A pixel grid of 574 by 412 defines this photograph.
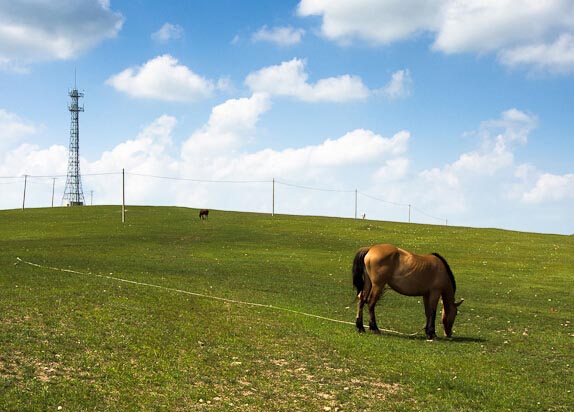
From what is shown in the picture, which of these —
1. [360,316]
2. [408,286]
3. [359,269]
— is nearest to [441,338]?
[408,286]

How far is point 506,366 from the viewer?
13578mm

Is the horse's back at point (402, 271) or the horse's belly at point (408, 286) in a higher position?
the horse's back at point (402, 271)

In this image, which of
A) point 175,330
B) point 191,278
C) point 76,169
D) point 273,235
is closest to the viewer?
point 175,330

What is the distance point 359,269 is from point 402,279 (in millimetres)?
1416

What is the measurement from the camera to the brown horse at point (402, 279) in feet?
55.2

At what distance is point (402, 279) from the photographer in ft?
55.2

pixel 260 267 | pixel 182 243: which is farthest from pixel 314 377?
pixel 182 243

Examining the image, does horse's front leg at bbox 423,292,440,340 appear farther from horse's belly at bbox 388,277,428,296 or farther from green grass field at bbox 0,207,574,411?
green grass field at bbox 0,207,574,411

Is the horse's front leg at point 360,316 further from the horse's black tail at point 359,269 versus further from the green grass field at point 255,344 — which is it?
the green grass field at point 255,344

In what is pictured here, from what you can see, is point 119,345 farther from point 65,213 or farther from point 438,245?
point 65,213

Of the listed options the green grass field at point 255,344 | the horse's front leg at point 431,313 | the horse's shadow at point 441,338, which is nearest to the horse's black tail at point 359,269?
the green grass field at point 255,344

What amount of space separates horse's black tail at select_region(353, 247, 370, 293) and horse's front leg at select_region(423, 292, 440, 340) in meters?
2.18

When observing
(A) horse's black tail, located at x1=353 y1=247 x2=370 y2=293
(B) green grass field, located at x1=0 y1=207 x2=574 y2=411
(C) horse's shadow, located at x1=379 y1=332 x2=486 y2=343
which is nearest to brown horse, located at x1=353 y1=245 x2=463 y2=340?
(A) horse's black tail, located at x1=353 y1=247 x2=370 y2=293

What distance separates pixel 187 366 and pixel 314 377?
2.94 meters
